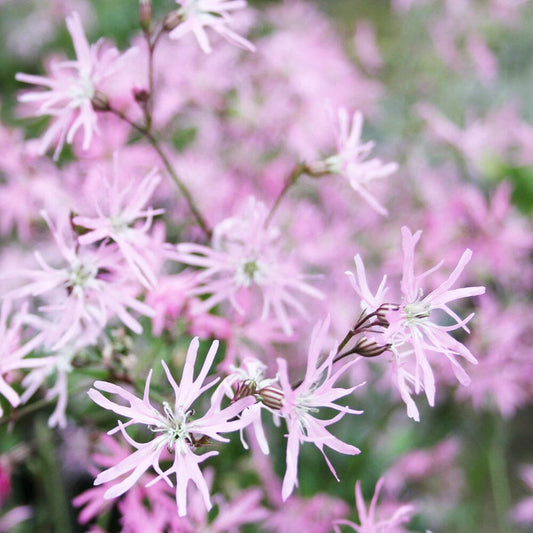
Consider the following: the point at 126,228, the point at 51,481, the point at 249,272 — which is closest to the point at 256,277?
the point at 249,272

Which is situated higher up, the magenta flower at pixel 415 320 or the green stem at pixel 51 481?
the magenta flower at pixel 415 320

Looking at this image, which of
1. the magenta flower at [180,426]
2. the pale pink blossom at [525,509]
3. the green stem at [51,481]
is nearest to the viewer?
the magenta flower at [180,426]

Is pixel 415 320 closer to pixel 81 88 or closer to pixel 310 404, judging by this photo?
pixel 310 404

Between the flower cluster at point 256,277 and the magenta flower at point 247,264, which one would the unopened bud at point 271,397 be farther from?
the magenta flower at point 247,264

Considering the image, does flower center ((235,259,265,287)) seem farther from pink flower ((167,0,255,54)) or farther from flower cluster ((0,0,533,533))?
pink flower ((167,0,255,54))

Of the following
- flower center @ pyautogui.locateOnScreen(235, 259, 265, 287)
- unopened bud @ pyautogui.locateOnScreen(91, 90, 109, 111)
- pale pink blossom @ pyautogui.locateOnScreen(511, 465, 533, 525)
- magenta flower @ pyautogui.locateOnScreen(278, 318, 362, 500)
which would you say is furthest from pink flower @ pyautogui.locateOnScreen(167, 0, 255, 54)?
pale pink blossom @ pyautogui.locateOnScreen(511, 465, 533, 525)

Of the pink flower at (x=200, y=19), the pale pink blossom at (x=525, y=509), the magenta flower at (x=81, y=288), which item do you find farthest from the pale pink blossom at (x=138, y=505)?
the pale pink blossom at (x=525, y=509)
